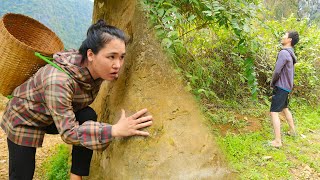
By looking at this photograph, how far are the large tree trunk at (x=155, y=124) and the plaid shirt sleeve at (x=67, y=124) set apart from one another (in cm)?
38

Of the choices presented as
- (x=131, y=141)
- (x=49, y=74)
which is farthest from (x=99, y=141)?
(x=49, y=74)

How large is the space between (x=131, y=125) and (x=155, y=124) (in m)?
0.24

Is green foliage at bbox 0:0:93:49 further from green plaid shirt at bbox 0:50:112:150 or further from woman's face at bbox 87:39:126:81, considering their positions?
woman's face at bbox 87:39:126:81

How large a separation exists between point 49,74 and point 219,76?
12.7 feet

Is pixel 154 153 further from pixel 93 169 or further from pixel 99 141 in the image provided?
pixel 93 169

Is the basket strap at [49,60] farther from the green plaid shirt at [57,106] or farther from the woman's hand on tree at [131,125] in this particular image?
the woman's hand on tree at [131,125]

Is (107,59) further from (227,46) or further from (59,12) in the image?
(59,12)

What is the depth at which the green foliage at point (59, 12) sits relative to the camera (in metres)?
13.9

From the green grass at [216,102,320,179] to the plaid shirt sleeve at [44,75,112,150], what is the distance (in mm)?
1574

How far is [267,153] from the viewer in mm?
4270

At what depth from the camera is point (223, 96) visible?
5676mm

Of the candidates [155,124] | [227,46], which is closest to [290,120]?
[227,46]

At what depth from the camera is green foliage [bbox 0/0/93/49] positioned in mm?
13906

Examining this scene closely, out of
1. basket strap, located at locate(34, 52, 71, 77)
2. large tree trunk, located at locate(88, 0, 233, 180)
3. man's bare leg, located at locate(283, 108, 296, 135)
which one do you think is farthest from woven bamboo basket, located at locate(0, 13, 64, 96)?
man's bare leg, located at locate(283, 108, 296, 135)
